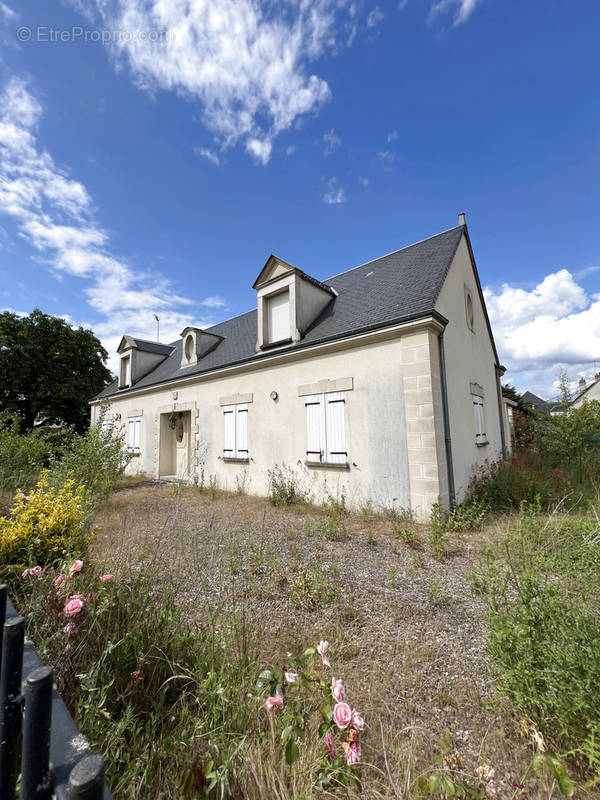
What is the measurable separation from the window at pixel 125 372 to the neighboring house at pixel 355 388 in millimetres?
3979

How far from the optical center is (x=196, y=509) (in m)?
7.08

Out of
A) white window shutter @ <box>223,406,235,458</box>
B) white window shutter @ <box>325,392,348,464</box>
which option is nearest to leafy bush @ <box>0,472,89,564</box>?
white window shutter @ <box>325,392,348,464</box>

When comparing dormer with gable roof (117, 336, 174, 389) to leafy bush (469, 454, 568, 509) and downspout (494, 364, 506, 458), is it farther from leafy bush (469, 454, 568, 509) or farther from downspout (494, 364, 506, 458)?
downspout (494, 364, 506, 458)

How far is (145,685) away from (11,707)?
4.65ft

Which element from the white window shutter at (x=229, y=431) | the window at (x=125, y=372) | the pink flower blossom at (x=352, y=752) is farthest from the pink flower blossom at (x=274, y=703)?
the window at (x=125, y=372)

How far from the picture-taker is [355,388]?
715 centimetres

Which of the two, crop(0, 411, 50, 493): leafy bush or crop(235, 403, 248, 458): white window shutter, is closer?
crop(0, 411, 50, 493): leafy bush

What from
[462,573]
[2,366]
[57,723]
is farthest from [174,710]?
[2,366]

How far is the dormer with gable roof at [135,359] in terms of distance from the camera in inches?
601

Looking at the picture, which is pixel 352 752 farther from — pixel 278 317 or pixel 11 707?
pixel 278 317

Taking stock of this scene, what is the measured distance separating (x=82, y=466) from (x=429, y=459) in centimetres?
692

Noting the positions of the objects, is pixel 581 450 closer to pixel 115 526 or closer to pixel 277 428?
pixel 277 428

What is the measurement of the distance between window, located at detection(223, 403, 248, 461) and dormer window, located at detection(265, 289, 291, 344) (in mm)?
2139

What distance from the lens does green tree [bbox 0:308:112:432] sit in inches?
804
